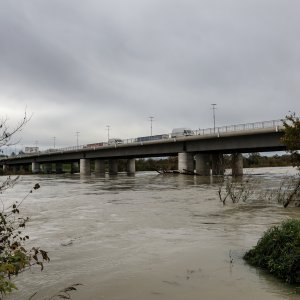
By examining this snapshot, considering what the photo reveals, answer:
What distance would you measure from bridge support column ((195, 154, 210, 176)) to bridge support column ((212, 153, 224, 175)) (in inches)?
117

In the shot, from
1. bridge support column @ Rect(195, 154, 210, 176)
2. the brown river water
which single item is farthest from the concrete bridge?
the brown river water

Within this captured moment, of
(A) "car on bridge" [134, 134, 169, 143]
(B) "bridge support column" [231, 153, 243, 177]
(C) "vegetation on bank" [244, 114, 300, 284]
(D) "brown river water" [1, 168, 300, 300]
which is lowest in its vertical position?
(D) "brown river water" [1, 168, 300, 300]

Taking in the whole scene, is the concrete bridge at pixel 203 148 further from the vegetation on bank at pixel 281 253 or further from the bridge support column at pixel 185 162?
the vegetation on bank at pixel 281 253

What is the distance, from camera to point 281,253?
8680mm

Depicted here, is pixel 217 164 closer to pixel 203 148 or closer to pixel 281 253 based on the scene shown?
pixel 203 148

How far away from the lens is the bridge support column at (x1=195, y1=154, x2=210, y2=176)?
70438mm

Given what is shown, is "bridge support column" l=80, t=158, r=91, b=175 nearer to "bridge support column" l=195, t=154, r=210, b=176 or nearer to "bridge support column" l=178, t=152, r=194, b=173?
"bridge support column" l=178, t=152, r=194, b=173

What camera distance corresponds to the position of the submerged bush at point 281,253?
8234mm

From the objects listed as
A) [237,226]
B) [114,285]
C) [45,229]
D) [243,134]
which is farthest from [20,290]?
[243,134]

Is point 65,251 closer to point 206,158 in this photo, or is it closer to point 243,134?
point 243,134

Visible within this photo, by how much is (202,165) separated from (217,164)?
4.98m

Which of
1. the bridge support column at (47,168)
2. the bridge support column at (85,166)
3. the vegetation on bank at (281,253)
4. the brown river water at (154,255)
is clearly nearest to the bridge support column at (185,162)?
the bridge support column at (85,166)

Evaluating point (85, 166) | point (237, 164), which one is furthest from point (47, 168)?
point (237, 164)

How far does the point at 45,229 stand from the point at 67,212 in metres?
5.79
